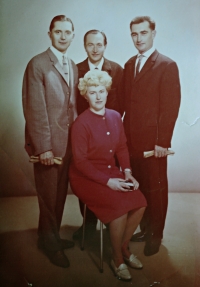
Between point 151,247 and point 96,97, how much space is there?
0.89m

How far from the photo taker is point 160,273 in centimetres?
167

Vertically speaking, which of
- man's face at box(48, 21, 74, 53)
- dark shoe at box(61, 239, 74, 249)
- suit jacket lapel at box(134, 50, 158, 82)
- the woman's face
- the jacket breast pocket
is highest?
man's face at box(48, 21, 74, 53)

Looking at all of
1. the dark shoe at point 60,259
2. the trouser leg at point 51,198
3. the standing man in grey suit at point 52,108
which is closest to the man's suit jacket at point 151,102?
the standing man in grey suit at point 52,108

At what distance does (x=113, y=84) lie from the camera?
5.45 feet

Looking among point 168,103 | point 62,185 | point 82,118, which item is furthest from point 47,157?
point 168,103

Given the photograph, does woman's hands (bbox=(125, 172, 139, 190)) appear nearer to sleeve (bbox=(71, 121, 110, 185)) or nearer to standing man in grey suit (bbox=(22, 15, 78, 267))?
sleeve (bbox=(71, 121, 110, 185))

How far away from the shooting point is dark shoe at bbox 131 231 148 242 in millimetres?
1717

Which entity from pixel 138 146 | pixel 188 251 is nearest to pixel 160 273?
pixel 188 251

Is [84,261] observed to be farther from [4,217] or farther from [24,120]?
[24,120]

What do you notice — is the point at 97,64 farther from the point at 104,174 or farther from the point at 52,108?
the point at 104,174

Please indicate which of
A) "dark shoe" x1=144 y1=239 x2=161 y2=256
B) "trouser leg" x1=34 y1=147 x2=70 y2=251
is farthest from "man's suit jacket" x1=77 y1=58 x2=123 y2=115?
"dark shoe" x1=144 y1=239 x2=161 y2=256

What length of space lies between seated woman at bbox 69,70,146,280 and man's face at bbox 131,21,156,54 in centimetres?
25

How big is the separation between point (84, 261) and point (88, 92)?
915 mm

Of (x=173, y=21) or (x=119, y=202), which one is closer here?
(x=119, y=202)
